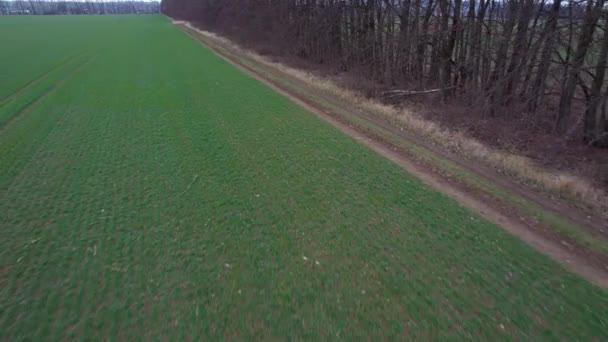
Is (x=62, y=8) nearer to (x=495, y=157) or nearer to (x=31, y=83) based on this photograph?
(x=31, y=83)

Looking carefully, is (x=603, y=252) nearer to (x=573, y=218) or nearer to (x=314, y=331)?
(x=573, y=218)

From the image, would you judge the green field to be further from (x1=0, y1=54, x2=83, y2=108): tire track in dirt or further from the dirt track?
(x1=0, y1=54, x2=83, y2=108): tire track in dirt

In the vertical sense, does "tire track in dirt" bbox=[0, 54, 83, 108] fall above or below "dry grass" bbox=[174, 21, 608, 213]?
above

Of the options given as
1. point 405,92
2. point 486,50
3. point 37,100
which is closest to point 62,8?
point 37,100

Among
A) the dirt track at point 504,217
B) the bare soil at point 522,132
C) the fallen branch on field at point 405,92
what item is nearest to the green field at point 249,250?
the dirt track at point 504,217

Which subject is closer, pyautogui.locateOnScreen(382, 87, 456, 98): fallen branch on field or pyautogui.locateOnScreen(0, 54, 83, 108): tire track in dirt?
pyautogui.locateOnScreen(0, 54, 83, 108): tire track in dirt

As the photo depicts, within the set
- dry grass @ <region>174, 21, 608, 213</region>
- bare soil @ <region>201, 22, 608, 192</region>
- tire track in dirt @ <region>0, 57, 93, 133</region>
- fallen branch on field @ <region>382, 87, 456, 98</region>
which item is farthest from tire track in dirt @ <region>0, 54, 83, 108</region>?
fallen branch on field @ <region>382, 87, 456, 98</region>

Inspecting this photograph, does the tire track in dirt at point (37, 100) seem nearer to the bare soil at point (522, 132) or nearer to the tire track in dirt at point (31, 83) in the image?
the tire track in dirt at point (31, 83)
